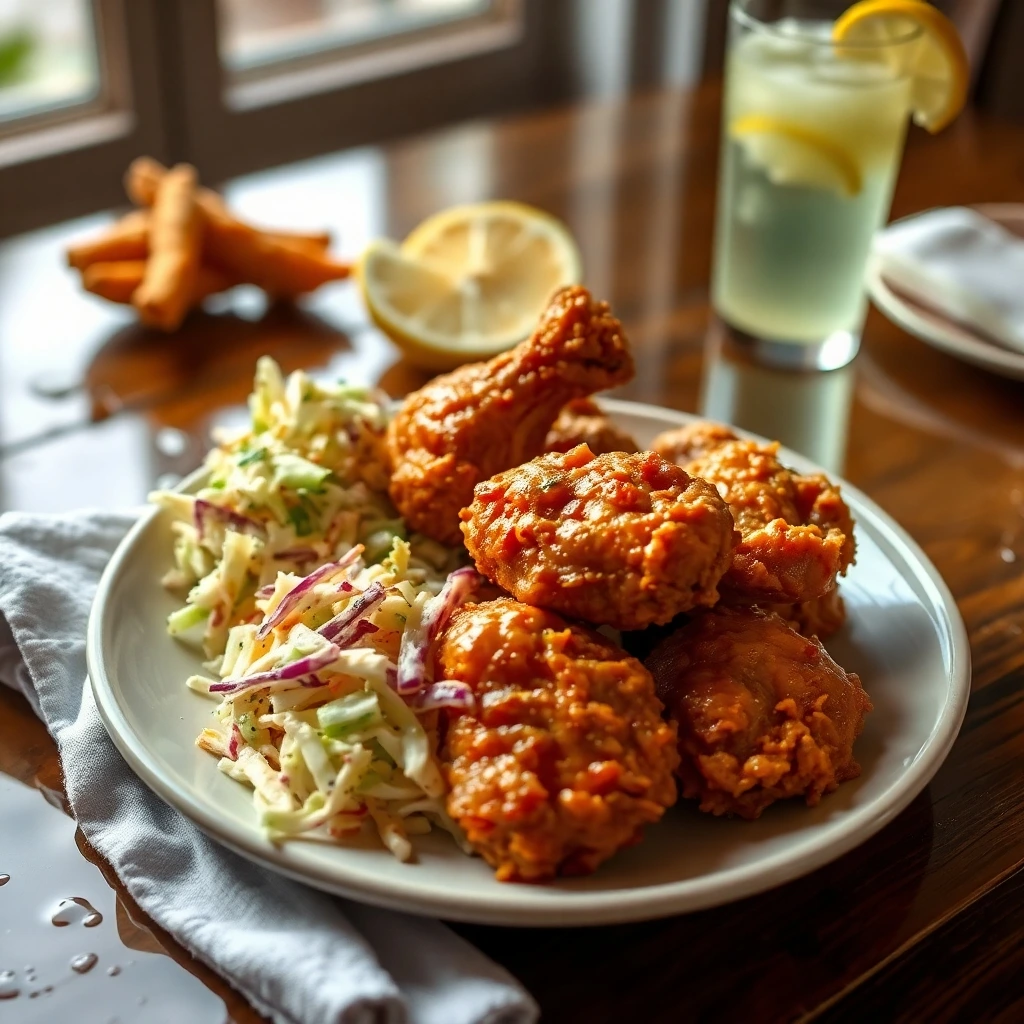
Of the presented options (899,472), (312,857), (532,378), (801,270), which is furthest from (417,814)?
(801,270)

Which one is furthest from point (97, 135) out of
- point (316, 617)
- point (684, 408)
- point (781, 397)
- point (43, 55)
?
point (316, 617)

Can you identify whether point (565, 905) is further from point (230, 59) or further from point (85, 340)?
point (230, 59)

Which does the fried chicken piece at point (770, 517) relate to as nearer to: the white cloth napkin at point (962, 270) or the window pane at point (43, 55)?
the white cloth napkin at point (962, 270)

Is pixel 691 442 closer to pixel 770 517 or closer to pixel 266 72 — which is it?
pixel 770 517

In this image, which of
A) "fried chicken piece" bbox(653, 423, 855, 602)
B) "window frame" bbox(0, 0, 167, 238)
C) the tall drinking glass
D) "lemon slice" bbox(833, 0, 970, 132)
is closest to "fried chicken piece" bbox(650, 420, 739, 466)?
"fried chicken piece" bbox(653, 423, 855, 602)

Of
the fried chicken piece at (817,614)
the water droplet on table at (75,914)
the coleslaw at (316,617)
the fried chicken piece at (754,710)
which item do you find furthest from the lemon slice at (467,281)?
the water droplet on table at (75,914)
